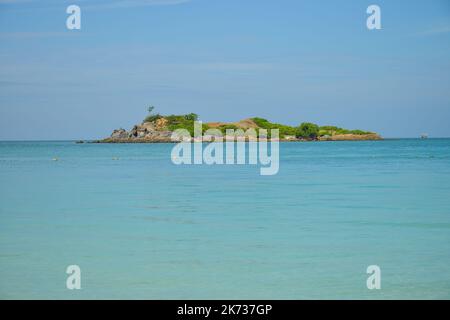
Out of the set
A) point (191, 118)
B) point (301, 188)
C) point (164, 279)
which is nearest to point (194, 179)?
point (301, 188)

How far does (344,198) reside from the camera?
68.2ft

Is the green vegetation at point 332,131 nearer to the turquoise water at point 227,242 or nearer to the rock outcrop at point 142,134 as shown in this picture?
the rock outcrop at point 142,134

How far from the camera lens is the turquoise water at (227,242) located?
9.91m

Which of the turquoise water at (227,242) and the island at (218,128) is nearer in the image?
the turquoise water at (227,242)

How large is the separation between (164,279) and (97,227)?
529 cm

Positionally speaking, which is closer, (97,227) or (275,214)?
(97,227)

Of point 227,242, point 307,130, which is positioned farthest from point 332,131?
point 227,242

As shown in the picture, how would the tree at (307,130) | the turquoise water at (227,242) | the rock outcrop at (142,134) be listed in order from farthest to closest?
1. the tree at (307,130)
2. the rock outcrop at (142,134)
3. the turquoise water at (227,242)

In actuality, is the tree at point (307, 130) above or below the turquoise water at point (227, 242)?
above

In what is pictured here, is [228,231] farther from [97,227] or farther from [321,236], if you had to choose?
[97,227]

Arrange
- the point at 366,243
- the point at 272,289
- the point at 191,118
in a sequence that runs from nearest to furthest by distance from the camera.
Answer: the point at 272,289 → the point at 366,243 → the point at 191,118

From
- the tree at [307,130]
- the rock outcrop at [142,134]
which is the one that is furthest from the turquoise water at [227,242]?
the tree at [307,130]

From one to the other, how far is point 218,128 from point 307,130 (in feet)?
73.3

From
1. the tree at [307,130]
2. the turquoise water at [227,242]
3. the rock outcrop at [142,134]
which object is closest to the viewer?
the turquoise water at [227,242]
